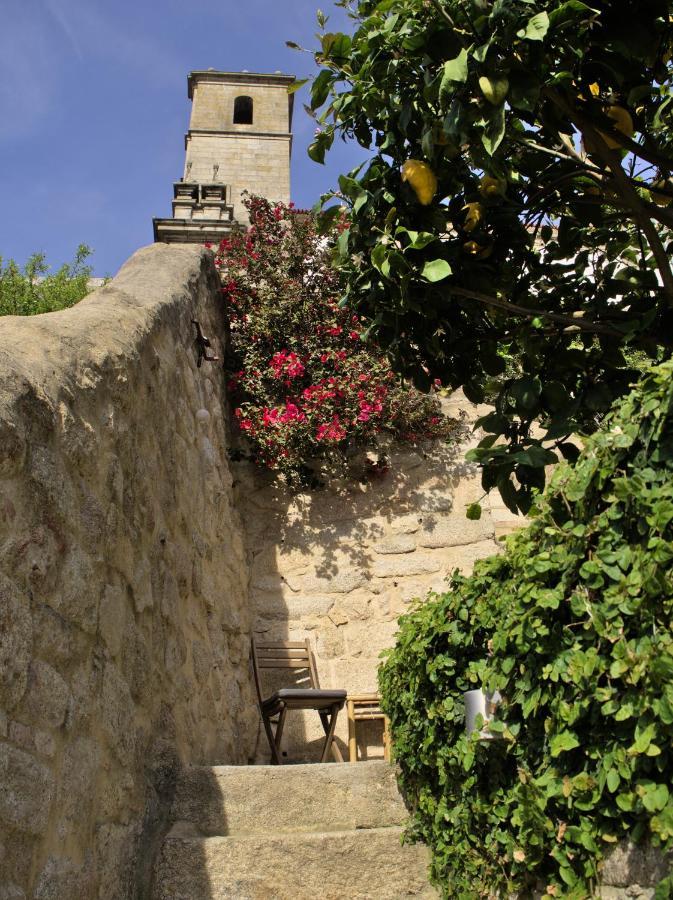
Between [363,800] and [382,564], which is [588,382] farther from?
[382,564]

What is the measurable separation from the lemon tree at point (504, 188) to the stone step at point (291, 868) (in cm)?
126

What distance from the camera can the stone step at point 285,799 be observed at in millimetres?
3033

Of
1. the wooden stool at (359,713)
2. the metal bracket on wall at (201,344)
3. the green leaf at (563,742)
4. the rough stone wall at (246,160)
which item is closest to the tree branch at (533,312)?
the green leaf at (563,742)

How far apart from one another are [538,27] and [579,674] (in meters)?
1.38

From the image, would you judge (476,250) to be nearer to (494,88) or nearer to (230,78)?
(494,88)

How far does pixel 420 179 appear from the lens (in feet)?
7.90

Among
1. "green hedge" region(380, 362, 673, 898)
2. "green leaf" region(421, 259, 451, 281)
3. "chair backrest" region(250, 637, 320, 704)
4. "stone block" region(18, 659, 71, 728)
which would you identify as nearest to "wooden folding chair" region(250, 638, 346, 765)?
"chair backrest" region(250, 637, 320, 704)

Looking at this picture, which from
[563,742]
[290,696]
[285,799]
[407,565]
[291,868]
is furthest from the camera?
[407,565]

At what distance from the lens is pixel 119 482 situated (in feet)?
9.48

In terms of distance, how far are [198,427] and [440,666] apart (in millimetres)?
2356

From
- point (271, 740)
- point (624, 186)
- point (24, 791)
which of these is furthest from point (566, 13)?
point (271, 740)

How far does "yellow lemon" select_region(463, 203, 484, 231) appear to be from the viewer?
2596 millimetres

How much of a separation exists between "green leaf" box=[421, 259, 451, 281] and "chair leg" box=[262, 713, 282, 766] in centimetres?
312

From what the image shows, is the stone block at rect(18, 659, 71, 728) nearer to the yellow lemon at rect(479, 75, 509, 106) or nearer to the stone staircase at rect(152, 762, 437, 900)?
the stone staircase at rect(152, 762, 437, 900)
